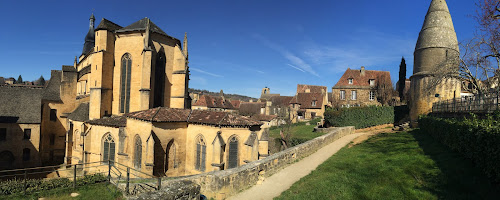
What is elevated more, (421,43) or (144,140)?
(421,43)

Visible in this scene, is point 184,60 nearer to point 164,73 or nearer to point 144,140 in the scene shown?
point 164,73

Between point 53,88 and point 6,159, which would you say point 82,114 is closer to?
point 6,159

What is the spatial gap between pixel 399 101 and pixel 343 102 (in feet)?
30.0

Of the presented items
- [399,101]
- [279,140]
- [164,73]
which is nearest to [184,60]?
[164,73]

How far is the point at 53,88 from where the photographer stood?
1200 inches

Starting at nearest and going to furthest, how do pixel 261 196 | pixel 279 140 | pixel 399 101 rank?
pixel 261 196 < pixel 279 140 < pixel 399 101

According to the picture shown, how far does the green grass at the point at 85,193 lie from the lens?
1052 cm

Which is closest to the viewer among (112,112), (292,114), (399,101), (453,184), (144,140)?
(453,184)

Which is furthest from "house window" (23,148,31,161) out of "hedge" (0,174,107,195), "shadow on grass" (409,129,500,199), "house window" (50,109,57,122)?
"shadow on grass" (409,129,500,199)

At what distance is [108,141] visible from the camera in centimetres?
1961

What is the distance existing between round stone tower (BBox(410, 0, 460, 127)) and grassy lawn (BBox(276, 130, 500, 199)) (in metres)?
17.7

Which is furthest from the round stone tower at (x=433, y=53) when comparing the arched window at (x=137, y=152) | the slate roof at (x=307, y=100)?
the arched window at (x=137, y=152)

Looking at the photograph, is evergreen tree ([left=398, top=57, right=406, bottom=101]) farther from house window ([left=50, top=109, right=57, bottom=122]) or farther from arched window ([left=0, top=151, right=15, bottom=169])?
arched window ([left=0, top=151, right=15, bottom=169])

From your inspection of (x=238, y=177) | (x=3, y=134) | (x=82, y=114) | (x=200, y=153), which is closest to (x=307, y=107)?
(x=200, y=153)
